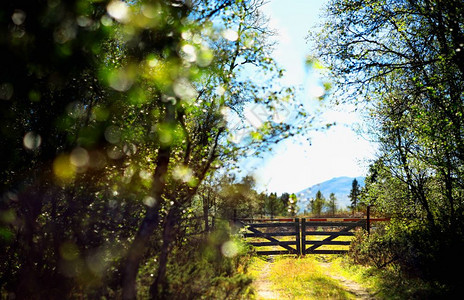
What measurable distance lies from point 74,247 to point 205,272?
238 centimetres

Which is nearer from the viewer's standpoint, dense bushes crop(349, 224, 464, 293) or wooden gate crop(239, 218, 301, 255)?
dense bushes crop(349, 224, 464, 293)

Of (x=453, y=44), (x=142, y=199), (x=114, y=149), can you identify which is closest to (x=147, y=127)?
(x=114, y=149)

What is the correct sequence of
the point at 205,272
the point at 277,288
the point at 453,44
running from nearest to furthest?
the point at 205,272 < the point at 453,44 < the point at 277,288

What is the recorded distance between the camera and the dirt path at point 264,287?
23.4ft

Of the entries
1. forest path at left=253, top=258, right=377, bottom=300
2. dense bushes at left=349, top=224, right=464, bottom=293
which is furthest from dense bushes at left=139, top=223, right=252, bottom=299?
dense bushes at left=349, top=224, right=464, bottom=293

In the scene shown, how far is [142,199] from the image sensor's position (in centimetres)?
657

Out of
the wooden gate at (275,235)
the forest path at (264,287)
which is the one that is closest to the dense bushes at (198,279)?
the forest path at (264,287)

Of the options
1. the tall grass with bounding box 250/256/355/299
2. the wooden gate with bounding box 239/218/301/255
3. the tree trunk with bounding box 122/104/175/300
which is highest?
the tree trunk with bounding box 122/104/175/300

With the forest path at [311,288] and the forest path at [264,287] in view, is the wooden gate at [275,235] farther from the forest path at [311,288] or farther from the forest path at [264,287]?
the forest path at [311,288]

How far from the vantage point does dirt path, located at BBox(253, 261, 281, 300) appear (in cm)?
714

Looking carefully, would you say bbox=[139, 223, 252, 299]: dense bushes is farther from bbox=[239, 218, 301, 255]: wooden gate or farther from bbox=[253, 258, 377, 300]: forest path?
bbox=[239, 218, 301, 255]: wooden gate

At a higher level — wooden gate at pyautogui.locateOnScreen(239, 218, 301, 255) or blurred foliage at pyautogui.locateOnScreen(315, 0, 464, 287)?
blurred foliage at pyautogui.locateOnScreen(315, 0, 464, 287)

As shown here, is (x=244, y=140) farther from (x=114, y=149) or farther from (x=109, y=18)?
(x=109, y=18)

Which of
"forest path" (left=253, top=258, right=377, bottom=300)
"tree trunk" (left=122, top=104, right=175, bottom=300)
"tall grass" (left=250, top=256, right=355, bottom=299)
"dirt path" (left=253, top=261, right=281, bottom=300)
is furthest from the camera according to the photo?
"tall grass" (left=250, top=256, right=355, bottom=299)
